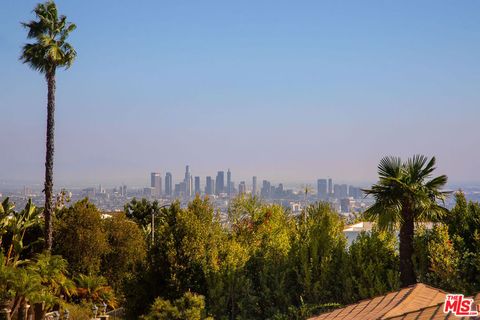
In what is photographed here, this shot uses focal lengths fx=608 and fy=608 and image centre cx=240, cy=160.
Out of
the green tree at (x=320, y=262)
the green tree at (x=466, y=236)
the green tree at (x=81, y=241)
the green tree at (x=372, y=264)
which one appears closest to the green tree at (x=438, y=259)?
the green tree at (x=466, y=236)

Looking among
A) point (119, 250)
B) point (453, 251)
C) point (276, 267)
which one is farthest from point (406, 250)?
point (119, 250)

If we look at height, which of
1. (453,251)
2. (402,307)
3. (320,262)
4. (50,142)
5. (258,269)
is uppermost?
(50,142)

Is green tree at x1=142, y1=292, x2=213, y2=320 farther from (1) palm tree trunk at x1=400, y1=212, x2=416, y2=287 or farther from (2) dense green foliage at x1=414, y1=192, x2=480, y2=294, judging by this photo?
(2) dense green foliage at x1=414, y1=192, x2=480, y2=294

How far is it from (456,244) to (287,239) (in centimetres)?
689

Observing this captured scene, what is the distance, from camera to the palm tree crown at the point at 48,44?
108ft

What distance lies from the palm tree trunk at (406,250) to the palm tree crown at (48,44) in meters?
20.5

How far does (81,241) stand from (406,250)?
64.0ft

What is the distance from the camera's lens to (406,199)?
22078 millimetres

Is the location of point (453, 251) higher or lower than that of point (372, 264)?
higher

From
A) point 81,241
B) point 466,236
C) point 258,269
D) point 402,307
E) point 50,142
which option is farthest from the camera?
point 81,241

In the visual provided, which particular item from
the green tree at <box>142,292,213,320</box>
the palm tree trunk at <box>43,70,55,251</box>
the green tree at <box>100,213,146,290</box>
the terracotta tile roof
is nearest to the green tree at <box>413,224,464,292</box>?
the terracotta tile roof

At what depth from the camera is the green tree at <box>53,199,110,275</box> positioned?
114 ft

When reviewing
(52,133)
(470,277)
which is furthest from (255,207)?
(470,277)

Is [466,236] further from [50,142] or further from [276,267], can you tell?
[50,142]
